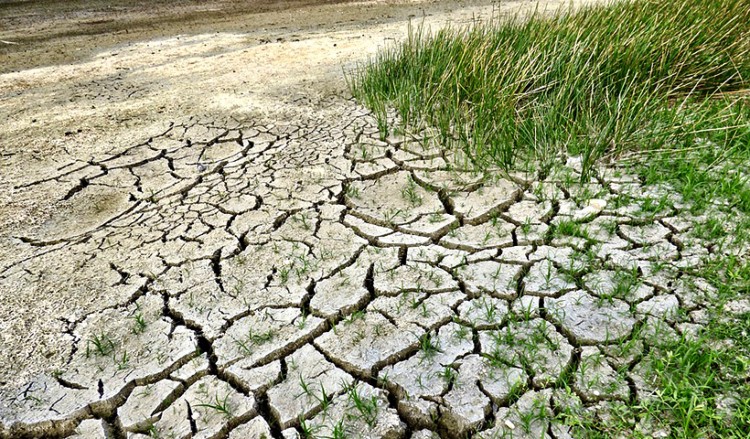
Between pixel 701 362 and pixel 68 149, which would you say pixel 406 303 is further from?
pixel 68 149

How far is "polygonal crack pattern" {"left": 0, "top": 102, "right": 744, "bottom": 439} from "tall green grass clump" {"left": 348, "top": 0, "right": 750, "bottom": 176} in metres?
0.26

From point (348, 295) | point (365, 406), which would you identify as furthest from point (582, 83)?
point (365, 406)

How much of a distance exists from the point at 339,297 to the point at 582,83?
6.93 ft

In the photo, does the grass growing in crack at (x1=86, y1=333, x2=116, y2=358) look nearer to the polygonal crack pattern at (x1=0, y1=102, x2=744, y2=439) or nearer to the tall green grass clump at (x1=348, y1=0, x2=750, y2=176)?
the polygonal crack pattern at (x1=0, y1=102, x2=744, y2=439)

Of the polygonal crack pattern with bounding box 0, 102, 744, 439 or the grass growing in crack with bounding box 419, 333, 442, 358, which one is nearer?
the polygonal crack pattern with bounding box 0, 102, 744, 439

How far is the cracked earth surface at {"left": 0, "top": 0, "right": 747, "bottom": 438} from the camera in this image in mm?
1869

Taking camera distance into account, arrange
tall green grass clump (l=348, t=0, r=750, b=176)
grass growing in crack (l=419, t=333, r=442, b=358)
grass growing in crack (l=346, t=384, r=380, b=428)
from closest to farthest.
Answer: grass growing in crack (l=346, t=384, r=380, b=428) < grass growing in crack (l=419, t=333, r=442, b=358) < tall green grass clump (l=348, t=0, r=750, b=176)

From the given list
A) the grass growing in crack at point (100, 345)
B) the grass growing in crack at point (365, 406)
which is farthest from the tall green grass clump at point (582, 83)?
the grass growing in crack at point (100, 345)

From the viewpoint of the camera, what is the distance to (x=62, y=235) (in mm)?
2879

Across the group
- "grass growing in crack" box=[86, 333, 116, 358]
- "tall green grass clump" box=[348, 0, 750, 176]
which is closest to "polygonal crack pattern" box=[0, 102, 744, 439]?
"grass growing in crack" box=[86, 333, 116, 358]

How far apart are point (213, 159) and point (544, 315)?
225cm

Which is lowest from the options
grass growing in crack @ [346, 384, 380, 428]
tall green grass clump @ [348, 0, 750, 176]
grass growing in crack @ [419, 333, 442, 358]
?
grass growing in crack @ [346, 384, 380, 428]

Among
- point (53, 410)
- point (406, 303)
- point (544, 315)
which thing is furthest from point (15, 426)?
point (544, 315)

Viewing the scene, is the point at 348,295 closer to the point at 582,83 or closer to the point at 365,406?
the point at 365,406
